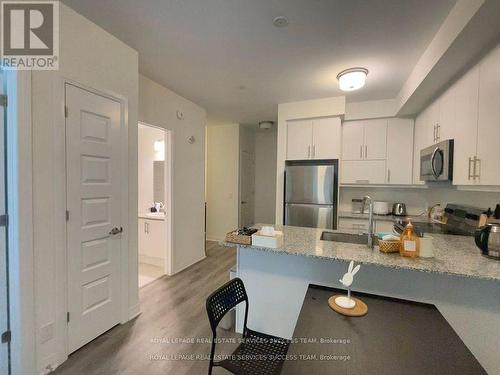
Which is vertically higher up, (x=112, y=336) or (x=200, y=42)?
(x=200, y=42)

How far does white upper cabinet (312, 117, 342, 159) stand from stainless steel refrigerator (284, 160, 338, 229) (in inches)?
4.7

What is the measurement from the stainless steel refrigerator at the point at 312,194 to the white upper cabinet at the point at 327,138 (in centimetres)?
12

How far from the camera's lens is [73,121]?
1801mm

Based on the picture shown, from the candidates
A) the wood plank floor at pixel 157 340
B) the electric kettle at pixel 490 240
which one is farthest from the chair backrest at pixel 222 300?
the electric kettle at pixel 490 240

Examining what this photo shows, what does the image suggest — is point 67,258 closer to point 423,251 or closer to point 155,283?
point 155,283

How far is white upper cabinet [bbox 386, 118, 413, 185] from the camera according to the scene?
138 inches

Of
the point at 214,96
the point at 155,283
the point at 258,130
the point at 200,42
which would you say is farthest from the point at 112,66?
the point at 258,130

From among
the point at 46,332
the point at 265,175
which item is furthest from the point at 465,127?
the point at 265,175

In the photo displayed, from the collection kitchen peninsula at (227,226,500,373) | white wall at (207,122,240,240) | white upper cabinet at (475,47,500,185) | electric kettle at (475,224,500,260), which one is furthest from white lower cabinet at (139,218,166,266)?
white upper cabinet at (475,47,500,185)

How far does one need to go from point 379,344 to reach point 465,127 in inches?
79.9

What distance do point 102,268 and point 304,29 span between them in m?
2.63

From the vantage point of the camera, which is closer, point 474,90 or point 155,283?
point 474,90

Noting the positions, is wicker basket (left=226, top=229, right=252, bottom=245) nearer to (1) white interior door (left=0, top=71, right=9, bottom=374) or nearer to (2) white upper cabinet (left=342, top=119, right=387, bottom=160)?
(1) white interior door (left=0, top=71, right=9, bottom=374)

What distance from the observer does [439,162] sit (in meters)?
2.38
